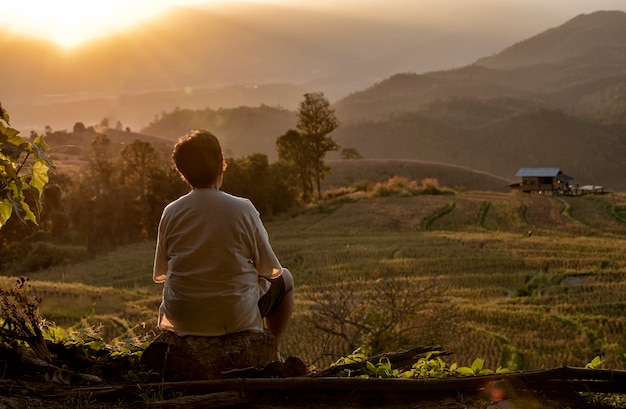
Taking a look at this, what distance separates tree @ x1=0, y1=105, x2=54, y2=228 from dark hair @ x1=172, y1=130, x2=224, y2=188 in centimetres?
97

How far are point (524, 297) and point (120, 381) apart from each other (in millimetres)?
23903

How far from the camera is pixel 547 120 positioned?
17388cm

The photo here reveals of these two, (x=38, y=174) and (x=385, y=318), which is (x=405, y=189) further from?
(x=38, y=174)

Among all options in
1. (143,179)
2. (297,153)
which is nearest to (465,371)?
(143,179)

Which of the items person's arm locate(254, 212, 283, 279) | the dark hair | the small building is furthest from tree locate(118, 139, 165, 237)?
person's arm locate(254, 212, 283, 279)

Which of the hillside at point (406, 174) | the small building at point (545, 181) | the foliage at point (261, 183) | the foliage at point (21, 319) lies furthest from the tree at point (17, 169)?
the hillside at point (406, 174)

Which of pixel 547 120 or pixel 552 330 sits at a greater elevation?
pixel 547 120

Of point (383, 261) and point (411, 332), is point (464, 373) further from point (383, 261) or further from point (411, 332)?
point (383, 261)

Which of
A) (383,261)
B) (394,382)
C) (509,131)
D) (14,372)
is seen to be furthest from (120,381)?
(509,131)

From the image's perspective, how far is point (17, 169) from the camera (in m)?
4.73

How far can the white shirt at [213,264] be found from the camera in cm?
471

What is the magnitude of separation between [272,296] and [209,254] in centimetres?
86

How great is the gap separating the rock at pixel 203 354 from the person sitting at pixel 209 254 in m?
0.07

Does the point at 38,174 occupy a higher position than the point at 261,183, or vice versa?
the point at 38,174
